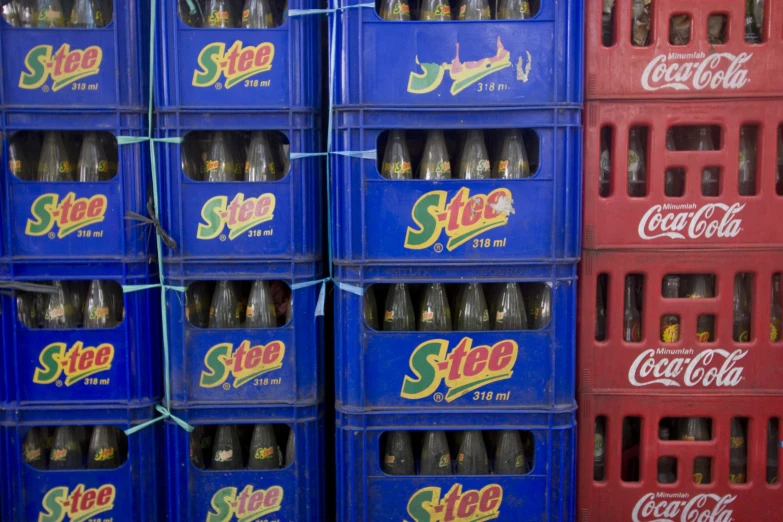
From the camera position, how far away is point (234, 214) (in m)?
2.12

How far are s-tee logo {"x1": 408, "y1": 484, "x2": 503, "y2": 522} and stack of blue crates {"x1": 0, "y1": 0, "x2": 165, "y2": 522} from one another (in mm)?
834

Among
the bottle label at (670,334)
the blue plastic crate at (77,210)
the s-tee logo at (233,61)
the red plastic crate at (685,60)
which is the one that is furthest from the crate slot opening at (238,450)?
the red plastic crate at (685,60)

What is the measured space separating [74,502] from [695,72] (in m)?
2.29

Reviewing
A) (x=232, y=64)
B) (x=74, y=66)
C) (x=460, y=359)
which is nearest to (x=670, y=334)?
(x=460, y=359)

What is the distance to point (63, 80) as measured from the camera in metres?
2.11

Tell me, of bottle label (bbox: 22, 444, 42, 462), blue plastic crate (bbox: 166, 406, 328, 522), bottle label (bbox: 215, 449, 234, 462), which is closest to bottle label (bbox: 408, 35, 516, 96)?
blue plastic crate (bbox: 166, 406, 328, 522)

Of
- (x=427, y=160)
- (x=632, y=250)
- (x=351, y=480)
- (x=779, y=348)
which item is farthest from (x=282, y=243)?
(x=779, y=348)

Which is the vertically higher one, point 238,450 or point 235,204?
point 235,204

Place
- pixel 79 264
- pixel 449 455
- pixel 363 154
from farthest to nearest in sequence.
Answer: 1. pixel 449 455
2. pixel 79 264
3. pixel 363 154

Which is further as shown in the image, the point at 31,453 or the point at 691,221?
the point at 31,453

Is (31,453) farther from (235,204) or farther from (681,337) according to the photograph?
(681,337)

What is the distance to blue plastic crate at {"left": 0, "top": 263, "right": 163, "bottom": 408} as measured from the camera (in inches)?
84.7

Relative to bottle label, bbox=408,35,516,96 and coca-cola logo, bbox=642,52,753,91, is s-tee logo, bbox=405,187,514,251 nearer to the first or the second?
bottle label, bbox=408,35,516,96

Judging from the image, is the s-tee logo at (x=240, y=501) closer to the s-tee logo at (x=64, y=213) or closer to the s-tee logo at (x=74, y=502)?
the s-tee logo at (x=74, y=502)
